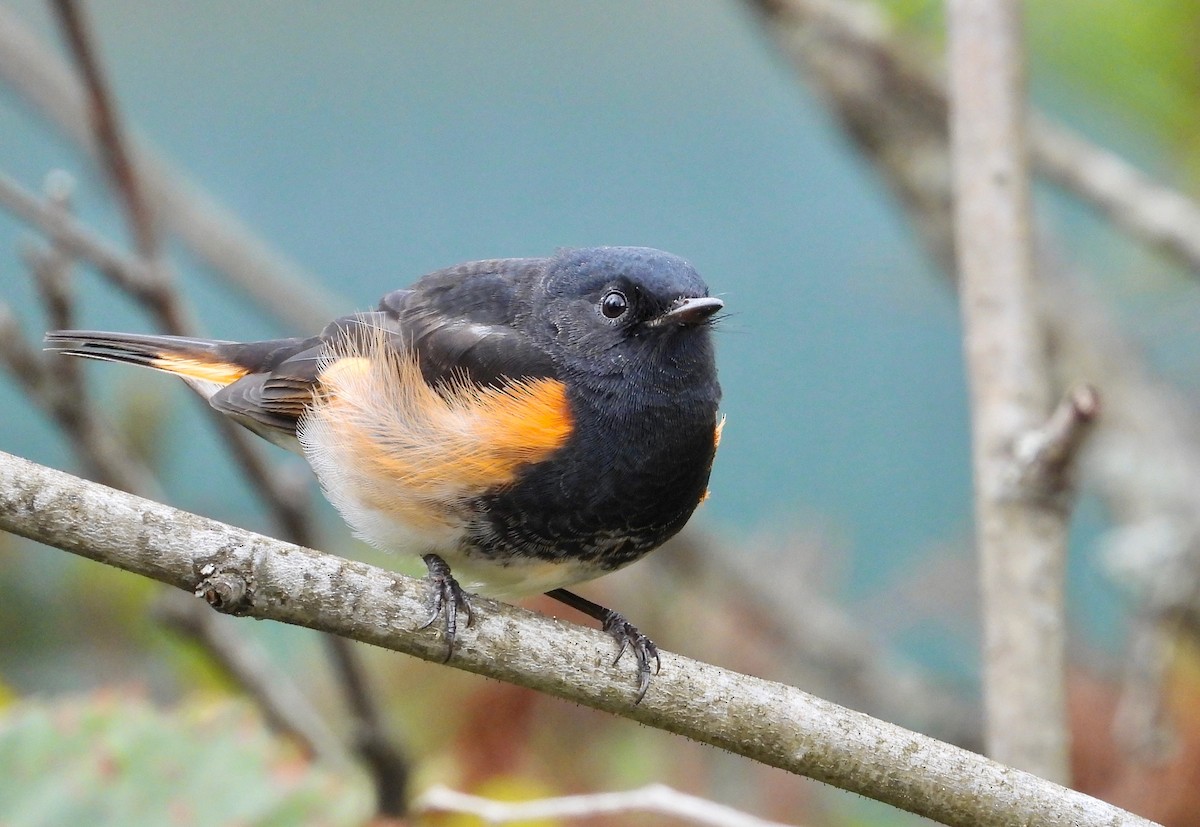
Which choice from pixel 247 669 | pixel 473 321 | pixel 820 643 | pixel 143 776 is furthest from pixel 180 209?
pixel 820 643

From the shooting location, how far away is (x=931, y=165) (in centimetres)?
430

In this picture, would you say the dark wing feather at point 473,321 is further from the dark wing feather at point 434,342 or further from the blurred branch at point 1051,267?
the blurred branch at point 1051,267

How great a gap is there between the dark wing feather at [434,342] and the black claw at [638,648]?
1.64 feet

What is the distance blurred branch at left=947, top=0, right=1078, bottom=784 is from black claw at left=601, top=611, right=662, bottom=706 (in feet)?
2.49

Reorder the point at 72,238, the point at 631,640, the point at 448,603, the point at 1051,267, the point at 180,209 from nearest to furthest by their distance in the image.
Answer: the point at 448,603, the point at 631,640, the point at 72,238, the point at 180,209, the point at 1051,267

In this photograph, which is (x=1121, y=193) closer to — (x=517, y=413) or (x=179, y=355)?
(x=517, y=413)

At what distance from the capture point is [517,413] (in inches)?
91.3

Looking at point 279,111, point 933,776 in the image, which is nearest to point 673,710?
point 933,776

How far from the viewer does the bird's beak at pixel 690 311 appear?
236cm

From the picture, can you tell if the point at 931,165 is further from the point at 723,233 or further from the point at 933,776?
the point at 933,776

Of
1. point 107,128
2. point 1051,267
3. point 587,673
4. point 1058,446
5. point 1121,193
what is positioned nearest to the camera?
point 587,673

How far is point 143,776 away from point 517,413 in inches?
36.5

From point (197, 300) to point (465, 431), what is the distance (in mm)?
4548

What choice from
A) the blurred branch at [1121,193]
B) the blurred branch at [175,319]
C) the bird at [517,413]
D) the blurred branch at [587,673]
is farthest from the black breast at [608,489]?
the blurred branch at [1121,193]
